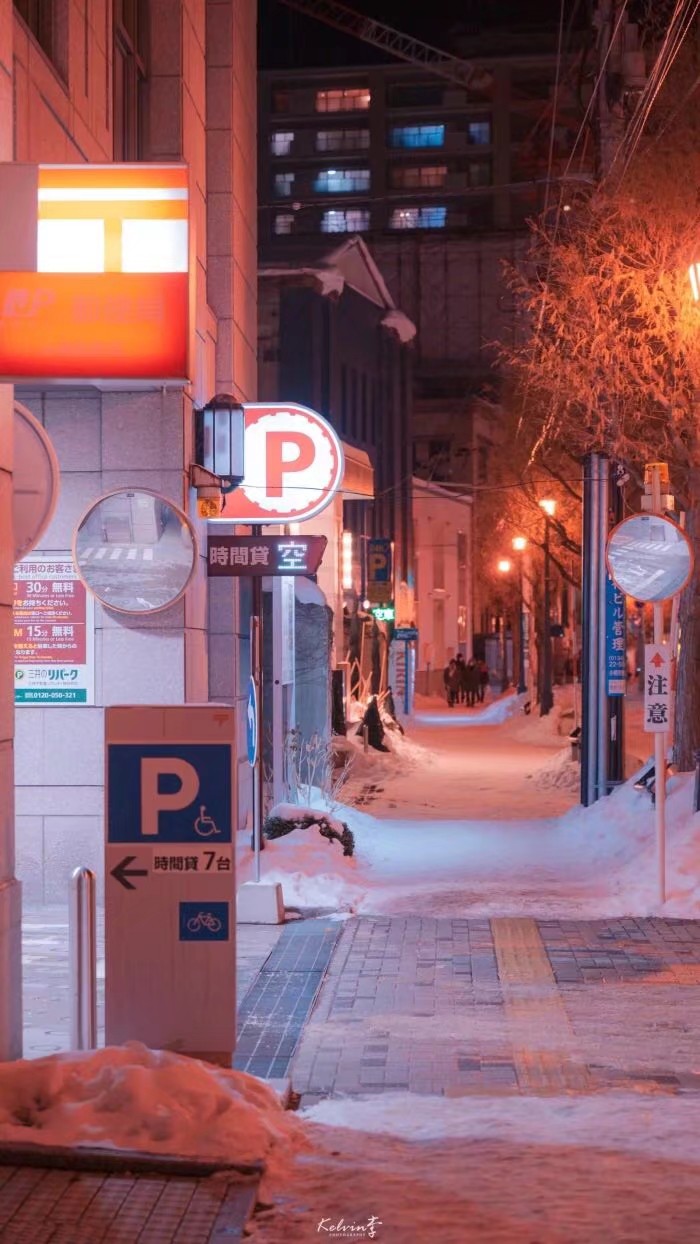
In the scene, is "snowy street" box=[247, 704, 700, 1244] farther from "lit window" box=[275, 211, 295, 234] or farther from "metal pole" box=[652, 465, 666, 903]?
"lit window" box=[275, 211, 295, 234]

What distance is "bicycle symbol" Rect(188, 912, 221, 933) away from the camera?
22.2ft

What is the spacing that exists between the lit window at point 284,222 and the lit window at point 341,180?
275 centimetres

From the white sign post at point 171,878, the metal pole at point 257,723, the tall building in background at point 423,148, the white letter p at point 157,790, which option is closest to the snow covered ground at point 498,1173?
the white sign post at point 171,878

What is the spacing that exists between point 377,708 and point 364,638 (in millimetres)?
6108

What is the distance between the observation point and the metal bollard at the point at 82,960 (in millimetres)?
6617

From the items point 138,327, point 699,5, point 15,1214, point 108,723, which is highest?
point 699,5

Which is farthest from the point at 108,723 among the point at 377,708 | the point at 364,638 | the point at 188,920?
the point at 364,638

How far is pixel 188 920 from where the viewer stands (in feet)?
22.2

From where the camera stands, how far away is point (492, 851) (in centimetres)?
1614

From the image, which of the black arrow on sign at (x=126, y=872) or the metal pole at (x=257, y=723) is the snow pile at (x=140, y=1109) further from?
the metal pole at (x=257, y=723)

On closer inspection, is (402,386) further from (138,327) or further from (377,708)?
(138,327)

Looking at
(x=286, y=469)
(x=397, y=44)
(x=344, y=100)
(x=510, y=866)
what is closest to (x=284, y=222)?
(x=344, y=100)

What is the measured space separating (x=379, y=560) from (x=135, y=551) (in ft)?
99.6

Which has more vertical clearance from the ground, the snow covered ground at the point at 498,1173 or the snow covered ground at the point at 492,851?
the snow covered ground at the point at 498,1173
